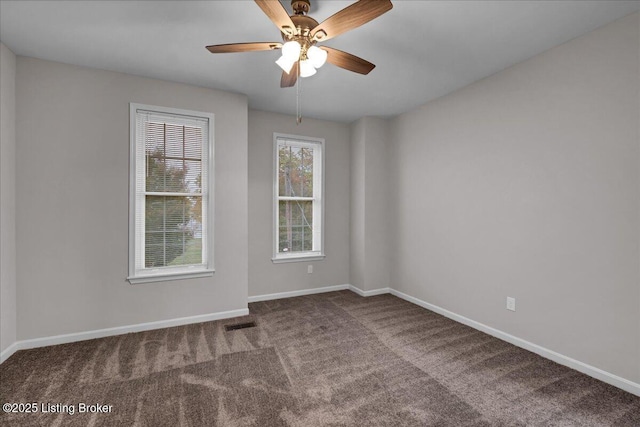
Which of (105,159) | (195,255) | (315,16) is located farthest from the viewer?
(195,255)

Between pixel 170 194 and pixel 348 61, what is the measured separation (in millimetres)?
2355

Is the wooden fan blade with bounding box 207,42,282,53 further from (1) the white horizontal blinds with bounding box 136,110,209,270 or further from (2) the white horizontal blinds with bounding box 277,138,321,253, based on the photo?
(2) the white horizontal blinds with bounding box 277,138,321,253

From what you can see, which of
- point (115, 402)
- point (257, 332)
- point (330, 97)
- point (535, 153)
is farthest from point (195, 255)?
point (535, 153)

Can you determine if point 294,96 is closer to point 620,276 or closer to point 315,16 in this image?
point 315,16

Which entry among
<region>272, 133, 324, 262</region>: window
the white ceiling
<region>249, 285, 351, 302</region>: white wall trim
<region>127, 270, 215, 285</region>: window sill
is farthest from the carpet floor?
the white ceiling

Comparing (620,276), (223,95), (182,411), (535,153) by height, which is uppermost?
(223,95)

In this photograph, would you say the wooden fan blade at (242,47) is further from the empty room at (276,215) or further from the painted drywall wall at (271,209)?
the painted drywall wall at (271,209)

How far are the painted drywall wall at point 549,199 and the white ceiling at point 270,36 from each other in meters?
0.29

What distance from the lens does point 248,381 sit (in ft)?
7.30

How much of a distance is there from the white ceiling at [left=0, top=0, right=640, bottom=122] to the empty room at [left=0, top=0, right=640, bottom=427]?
2 cm

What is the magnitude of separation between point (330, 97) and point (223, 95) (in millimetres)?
1285

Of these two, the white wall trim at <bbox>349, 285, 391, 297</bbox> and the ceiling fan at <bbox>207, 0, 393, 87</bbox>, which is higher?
the ceiling fan at <bbox>207, 0, 393, 87</bbox>

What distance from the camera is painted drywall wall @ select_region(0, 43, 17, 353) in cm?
248

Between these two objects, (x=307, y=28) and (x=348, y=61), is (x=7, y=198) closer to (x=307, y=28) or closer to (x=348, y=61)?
(x=307, y=28)
